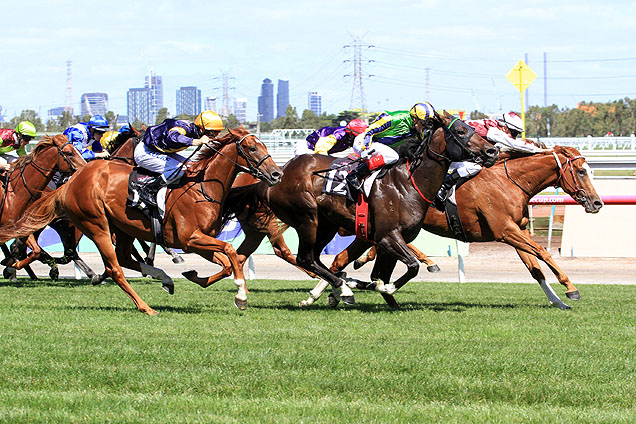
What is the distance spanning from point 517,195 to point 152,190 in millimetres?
3962

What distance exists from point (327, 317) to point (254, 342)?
5.61ft

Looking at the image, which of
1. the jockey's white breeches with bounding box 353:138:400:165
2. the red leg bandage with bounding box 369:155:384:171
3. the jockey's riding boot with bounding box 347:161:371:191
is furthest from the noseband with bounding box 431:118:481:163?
the jockey's riding boot with bounding box 347:161:371:191

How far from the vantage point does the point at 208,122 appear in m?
8.94

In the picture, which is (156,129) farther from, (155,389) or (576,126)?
(576,126)

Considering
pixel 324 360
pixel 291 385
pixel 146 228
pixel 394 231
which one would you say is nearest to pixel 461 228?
pixel 394 231

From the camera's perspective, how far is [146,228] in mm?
8984

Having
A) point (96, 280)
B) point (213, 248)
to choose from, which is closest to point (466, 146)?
point (213, 248)

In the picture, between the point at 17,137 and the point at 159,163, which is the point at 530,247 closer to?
the point at 159,163

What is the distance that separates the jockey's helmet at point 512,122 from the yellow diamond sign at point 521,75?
40.3ft

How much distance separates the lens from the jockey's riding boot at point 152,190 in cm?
877

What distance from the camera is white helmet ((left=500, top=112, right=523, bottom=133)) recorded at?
10094 mm

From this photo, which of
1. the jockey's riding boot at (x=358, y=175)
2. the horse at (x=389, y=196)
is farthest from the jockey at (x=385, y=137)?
the horse at (x=389, y=196)

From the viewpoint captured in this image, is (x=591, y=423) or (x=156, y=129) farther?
(x=156, y=129)

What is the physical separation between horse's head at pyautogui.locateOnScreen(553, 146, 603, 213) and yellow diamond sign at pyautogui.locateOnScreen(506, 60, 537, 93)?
12.9 metres
